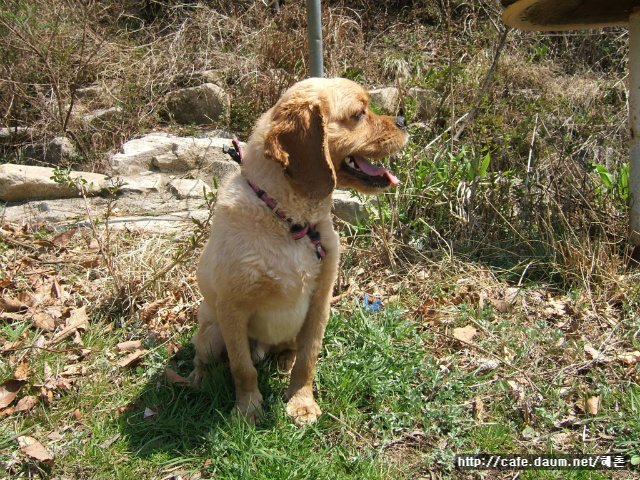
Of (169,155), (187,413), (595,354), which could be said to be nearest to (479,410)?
(595,354)

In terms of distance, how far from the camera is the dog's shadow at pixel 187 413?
2473mm

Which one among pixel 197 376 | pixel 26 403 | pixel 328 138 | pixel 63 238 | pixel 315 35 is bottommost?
pixel 197 376

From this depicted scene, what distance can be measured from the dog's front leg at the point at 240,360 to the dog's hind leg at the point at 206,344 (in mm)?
288

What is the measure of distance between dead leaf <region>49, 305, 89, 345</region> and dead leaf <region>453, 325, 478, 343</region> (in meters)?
2.43

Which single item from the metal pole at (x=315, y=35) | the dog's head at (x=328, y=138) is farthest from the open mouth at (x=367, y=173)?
the metal pole at (x=315, y=35)

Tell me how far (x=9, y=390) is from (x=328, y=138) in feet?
7.26

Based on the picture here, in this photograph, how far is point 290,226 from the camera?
2.51 meters

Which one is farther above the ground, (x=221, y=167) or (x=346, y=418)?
(x=221, y=167)

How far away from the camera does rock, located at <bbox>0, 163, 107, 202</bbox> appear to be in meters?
4.96

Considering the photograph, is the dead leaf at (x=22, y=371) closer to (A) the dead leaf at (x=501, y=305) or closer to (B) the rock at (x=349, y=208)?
(B) the rock at (x=349, y=208)

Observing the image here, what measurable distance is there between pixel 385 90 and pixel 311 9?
285cm

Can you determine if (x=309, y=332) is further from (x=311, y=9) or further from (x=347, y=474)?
(x=311, y=9)

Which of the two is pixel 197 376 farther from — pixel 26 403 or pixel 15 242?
pixel 15 242

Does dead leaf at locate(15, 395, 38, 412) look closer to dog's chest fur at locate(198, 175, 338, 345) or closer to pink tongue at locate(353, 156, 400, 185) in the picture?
dog's chest fur at locate(198, 175, 338, 345)
